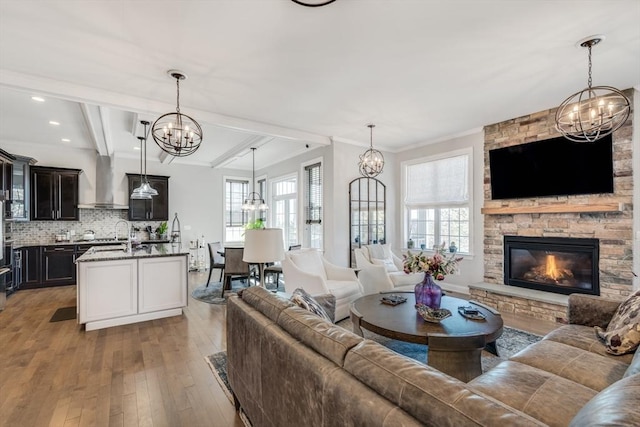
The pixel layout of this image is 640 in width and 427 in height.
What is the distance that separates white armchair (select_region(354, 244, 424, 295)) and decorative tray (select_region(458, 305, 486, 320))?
154 centimetres

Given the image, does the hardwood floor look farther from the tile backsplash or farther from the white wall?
the tile backsplash

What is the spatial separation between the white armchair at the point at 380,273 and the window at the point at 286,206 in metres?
2.71

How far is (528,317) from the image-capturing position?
4.28 m

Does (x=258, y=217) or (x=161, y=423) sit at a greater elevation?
(x=258, y=217)

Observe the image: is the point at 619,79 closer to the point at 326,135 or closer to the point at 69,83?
the point at 326,135

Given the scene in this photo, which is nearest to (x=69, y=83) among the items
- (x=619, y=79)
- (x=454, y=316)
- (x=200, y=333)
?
(x=200, y=333)

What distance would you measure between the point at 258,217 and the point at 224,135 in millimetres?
3791

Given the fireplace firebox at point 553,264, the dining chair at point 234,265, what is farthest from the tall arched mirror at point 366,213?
the fireplace firebox at point 553,264

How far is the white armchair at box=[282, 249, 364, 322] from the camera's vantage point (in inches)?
151

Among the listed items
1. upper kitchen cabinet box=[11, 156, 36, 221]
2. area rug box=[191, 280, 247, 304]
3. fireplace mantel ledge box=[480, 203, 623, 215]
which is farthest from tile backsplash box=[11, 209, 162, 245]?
fireplace mantel ledge box=[480, 203, 623, 215]

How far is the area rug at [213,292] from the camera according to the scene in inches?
203

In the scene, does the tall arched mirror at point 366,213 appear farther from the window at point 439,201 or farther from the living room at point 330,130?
the window at point 439,201

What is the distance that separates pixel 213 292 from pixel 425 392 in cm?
534

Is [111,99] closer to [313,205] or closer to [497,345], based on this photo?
[313,205]
